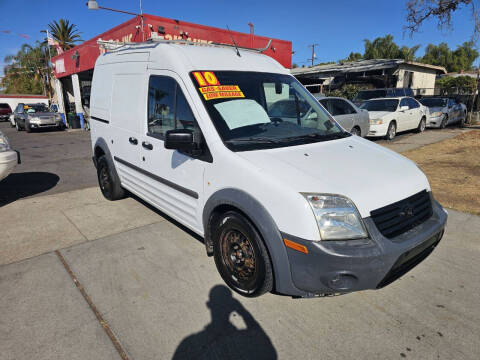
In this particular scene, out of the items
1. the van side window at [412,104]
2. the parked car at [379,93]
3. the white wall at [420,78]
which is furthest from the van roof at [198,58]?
the white wall at [420,78]

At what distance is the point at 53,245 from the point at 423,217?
3.92 metres

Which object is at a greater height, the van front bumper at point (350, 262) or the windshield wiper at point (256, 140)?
the windshield wiper at point (256, 140)

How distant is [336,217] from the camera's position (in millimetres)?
2143

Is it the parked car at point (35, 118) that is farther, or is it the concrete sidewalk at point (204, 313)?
the parked car at point (35, 118)

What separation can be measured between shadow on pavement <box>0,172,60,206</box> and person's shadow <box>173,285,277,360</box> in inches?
184

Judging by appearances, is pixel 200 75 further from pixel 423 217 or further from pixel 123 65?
pixel 423 217

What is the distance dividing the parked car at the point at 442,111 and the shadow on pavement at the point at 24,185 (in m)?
15.1

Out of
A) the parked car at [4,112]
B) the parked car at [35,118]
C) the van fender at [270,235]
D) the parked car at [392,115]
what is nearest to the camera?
the van fender at [270,235]

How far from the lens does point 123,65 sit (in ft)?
13.6

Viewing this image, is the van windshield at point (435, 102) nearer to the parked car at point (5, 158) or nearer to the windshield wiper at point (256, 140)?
the windshield wiper at point (256, 140)

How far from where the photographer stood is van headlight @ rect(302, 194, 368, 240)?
6.96ft

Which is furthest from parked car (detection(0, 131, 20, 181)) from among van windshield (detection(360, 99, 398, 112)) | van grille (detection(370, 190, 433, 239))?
van windshield (detection(360, 99, 398, 112))

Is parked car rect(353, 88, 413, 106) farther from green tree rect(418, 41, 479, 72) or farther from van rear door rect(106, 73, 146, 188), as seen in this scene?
green tree rect(418, 41, 479, 72)

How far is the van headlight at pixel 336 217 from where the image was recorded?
2.12 m
